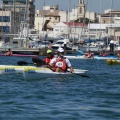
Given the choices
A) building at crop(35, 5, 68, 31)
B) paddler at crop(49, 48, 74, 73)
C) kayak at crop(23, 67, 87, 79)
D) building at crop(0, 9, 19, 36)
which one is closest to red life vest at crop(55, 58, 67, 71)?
paddler at crop(49, 48, 74, 73)

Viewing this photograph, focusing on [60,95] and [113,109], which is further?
[60,95]

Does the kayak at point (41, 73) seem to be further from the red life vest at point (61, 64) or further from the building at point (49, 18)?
the building at point (49, 18)

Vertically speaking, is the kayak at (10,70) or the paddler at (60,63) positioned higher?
the paddler at (60,63)

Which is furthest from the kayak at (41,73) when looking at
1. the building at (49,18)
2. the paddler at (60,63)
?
the building at (49,18)

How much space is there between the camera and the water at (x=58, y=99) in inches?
639

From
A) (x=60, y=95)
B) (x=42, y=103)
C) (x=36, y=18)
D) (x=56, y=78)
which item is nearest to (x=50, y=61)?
(x=56, y=78)

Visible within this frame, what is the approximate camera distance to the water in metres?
16.2

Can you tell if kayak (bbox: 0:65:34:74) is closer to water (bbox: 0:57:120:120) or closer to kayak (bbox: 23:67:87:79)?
water (bbox: 0:57:120:120)

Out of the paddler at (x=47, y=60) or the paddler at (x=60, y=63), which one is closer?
the paddler at (x=60, y=63)

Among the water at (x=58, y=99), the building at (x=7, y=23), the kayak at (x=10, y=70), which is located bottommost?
the water at (x=58, y=99)

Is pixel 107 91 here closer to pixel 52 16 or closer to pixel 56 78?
pixel 56 78

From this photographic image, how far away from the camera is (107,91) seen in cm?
2275

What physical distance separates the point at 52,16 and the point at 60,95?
16932 centimetres

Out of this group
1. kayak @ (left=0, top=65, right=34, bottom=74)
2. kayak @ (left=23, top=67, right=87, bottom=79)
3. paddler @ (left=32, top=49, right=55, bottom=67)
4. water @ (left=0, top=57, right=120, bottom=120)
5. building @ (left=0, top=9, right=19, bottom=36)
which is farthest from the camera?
building @ (left=0, top=9, right=19, bottom=36)
